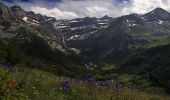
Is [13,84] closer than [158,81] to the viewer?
Yes

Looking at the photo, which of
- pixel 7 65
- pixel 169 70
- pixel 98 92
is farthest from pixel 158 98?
pixel 169 70

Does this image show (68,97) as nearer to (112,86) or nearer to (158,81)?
(112,86)

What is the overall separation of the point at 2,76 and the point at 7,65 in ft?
14.4

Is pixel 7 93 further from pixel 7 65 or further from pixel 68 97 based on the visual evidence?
pixel 7 65

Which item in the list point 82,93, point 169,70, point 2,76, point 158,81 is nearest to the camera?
point 2,76

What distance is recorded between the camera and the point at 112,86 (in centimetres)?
1919

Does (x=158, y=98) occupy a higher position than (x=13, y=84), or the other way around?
(x=13, y=84)

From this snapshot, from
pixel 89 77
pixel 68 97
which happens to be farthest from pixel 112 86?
pixel 68 97

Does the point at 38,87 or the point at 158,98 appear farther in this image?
the point at 158,98

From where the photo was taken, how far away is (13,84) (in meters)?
11.9

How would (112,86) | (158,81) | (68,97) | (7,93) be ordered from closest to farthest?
(7,93), (68,97), (112,86), (158,81)

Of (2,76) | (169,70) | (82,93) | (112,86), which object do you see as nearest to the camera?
(2,76)

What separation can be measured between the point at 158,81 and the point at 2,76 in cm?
15485

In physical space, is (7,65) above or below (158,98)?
above
